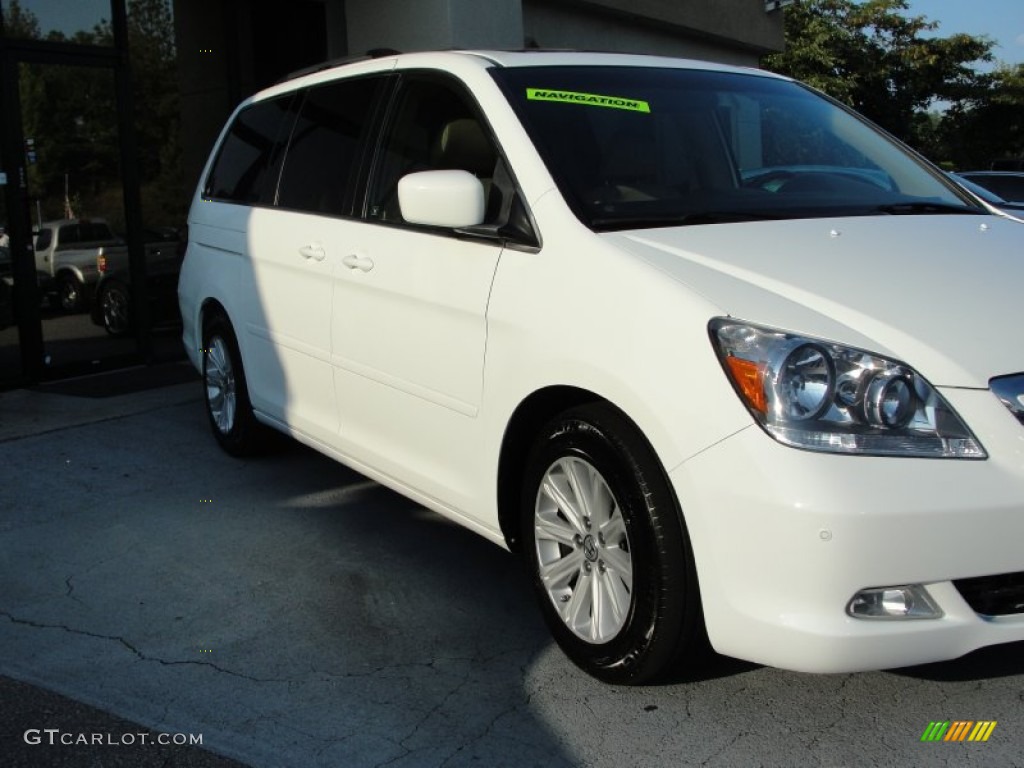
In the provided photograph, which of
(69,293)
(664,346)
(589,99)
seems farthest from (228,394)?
(664,346)

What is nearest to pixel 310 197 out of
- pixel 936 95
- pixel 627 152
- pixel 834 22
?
pixel 627 152

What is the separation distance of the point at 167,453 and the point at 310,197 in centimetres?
192

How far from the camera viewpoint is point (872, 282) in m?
2.89

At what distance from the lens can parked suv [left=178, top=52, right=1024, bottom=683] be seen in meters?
2.57

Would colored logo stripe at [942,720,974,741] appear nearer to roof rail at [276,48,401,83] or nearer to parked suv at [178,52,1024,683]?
parked suv at [178,52,1024,683]

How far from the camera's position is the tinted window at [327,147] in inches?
172

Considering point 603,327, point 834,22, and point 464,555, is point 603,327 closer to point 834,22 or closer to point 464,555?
point 464,555

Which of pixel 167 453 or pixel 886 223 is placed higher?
pixel 886 223

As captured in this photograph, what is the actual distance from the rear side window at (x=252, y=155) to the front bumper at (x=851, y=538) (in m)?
3.11

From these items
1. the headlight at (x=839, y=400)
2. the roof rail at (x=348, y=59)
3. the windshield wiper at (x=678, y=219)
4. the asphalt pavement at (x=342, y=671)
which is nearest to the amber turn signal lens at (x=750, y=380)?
the headlight at (x=839, y=400)

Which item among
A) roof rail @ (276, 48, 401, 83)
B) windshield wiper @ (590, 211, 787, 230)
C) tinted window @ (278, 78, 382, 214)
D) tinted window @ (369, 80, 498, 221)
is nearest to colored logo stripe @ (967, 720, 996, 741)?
windshield wiper @ (590, 211, 787, 230)

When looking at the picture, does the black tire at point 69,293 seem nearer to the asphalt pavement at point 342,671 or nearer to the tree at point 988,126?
the asphalt pavement at point 342,671

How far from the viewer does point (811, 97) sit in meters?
4.43

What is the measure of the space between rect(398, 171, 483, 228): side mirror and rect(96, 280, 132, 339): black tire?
5.38 meters
